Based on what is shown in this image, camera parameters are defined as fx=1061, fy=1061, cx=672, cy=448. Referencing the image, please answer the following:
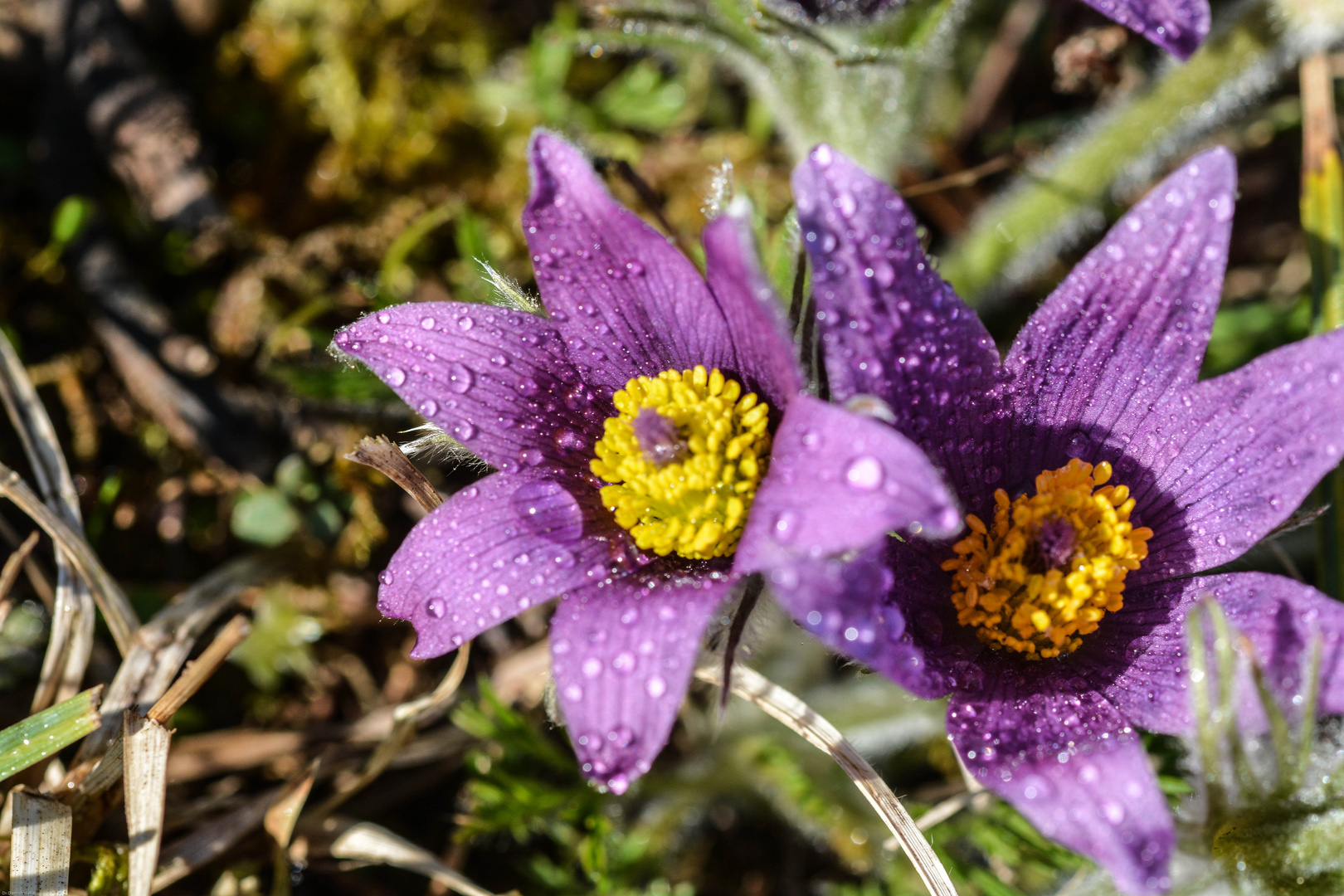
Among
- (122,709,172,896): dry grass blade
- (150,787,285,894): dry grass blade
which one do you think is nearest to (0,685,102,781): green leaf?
(122,709,172,896): dry grass blade

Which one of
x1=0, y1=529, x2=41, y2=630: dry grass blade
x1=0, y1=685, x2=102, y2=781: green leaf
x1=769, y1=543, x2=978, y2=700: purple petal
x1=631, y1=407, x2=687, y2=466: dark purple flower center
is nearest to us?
x1=769, y1=543, x2=978, y2=700: purple petal

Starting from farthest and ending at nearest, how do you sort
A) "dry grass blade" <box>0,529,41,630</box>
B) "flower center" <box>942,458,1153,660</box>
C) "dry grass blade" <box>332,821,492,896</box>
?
"dry grass blade" <box>332,821,492,896</box>, "dry grass blade" <box>0,529,41,630</box>, "flower center" <box>942,458,1153,660</box>

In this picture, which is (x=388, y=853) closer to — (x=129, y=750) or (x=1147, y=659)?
(x=129, y=750)

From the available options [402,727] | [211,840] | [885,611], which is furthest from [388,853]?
[885,611]

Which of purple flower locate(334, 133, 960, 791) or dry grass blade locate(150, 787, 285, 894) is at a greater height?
purple flower locate(334, 133, 960, 791)

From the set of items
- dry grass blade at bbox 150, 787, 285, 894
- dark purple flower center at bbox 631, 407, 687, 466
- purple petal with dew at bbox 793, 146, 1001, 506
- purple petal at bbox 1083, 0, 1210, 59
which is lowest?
dry grass blade at bbox 150, 787, 285, 894

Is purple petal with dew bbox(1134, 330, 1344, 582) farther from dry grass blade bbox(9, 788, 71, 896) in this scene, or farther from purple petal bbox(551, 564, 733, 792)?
dry grass blade bbox(9, 788, 71, 896)

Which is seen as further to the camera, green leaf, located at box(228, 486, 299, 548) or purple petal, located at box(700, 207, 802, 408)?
green leaf, located at box(228, 486, 299, 548)
